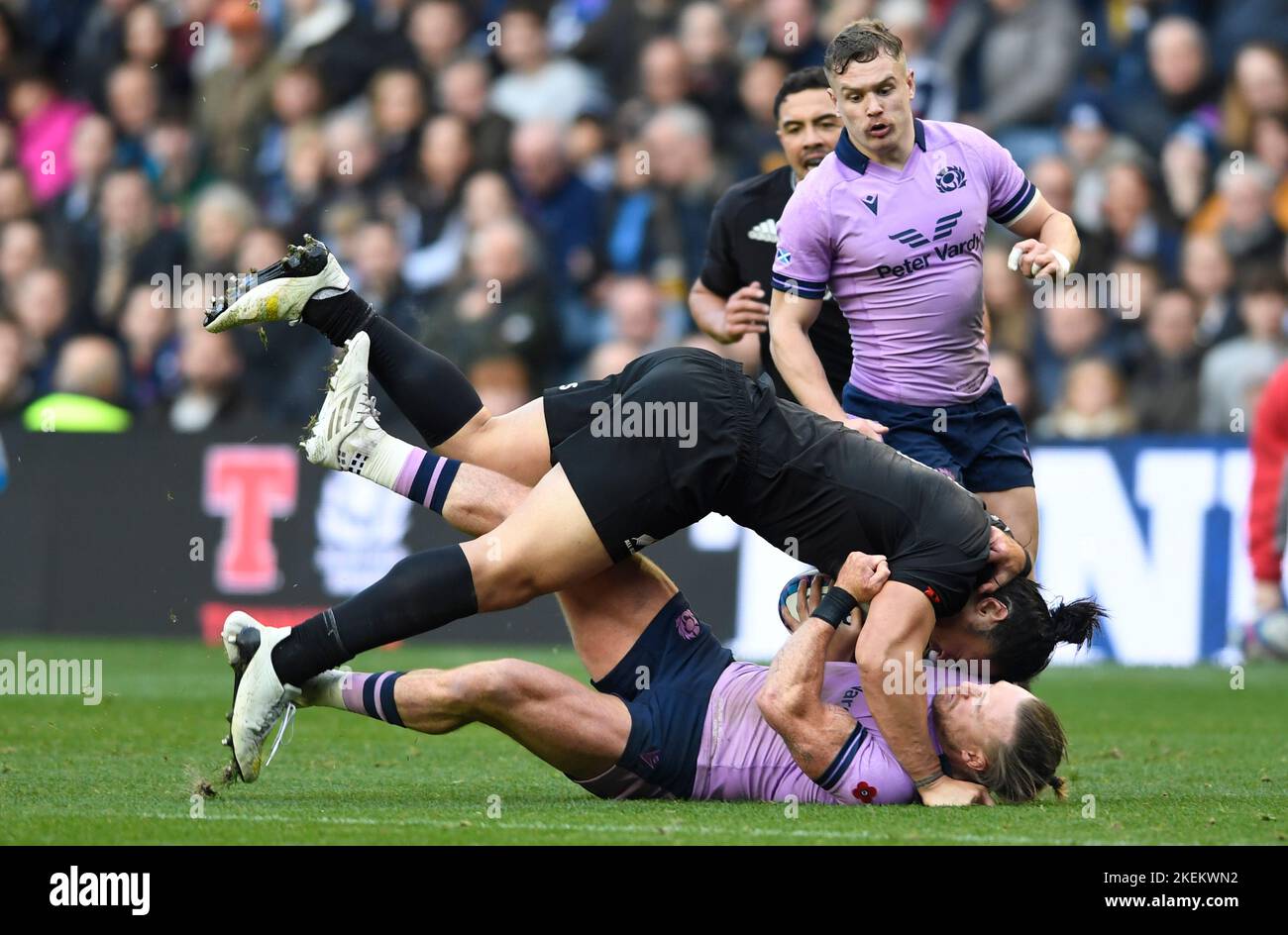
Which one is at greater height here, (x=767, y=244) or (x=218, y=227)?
(x=218, y=227)

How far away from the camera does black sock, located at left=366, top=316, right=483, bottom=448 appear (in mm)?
6719

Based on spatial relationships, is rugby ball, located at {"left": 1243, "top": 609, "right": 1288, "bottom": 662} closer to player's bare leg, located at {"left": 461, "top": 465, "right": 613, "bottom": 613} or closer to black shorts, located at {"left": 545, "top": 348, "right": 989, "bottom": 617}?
black shorts, located at {"left": 545, "top": 348, "right": 989, "bottom": 617}

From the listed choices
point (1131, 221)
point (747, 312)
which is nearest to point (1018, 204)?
point (747, 312)

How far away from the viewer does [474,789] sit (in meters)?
6.52

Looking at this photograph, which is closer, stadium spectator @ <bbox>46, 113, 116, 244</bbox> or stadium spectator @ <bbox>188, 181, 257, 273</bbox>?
stadium spectator @ <bbox>188, 181, 257, 273</bbox>

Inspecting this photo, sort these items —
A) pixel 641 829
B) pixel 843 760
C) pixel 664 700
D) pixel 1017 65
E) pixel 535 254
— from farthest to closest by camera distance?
pixel 1017 65 → pixel 535 254 → pixel 664 700 → pixel 843 760 → pixel 641 829

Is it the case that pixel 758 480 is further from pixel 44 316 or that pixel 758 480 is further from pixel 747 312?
pixel 44 316

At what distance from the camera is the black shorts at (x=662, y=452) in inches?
236

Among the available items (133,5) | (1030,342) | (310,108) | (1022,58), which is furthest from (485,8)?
(1030,342)

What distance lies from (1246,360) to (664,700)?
6.85 metres

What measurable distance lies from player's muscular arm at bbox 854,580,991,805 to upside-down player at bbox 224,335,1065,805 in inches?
2.0

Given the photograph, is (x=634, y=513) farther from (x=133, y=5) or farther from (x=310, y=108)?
(x=133, y=5)
